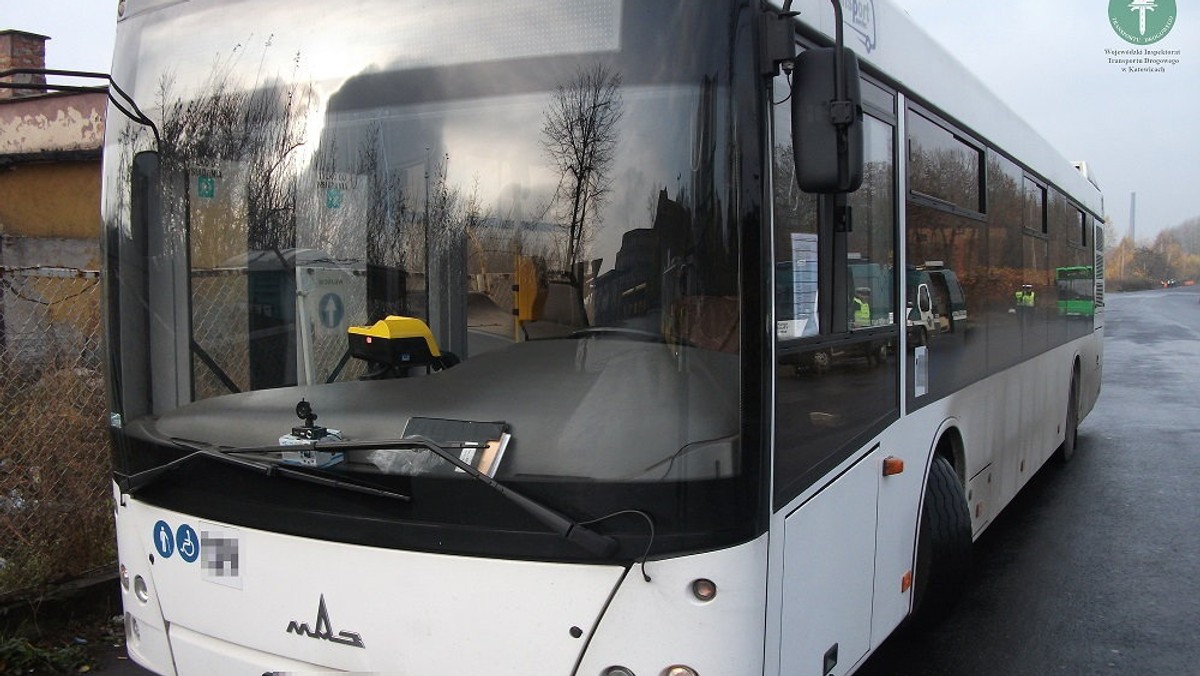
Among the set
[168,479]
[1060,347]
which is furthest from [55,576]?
[1060,347]

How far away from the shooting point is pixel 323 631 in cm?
276

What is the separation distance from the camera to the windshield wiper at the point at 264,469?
2.62 metres

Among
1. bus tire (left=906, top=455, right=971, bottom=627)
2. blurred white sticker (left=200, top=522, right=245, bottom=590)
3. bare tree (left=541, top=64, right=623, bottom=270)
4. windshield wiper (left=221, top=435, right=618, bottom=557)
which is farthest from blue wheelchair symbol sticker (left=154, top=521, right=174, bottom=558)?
bus tire (left=906, top=455, right=971, bottom=627)

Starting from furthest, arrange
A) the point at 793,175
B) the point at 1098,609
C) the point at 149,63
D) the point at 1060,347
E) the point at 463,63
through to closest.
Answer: the point at 1060,347 → the point at 1098,609 → the point at 149,63 → the point at 793,175 → the point at 463,63

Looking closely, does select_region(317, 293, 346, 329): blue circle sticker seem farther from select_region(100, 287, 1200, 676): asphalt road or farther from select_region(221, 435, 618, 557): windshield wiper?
select_region(100, 287, 1200, 676): asphalt road

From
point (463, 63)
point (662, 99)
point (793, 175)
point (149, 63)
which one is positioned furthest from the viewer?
point (149, 63)

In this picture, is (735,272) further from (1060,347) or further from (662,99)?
(1060,347)

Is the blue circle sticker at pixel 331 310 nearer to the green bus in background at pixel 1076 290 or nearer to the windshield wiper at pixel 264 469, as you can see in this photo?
the windshield wiper at pixel 264 469

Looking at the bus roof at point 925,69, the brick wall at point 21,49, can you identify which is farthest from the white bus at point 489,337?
the brick wall at point 21,49

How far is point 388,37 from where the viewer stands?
8.93 ft

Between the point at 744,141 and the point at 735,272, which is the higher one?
the point at 744,141

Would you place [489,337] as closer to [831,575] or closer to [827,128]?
[827,128]

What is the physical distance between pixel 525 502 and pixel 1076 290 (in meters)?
8.53

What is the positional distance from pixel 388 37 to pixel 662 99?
0.85 m
